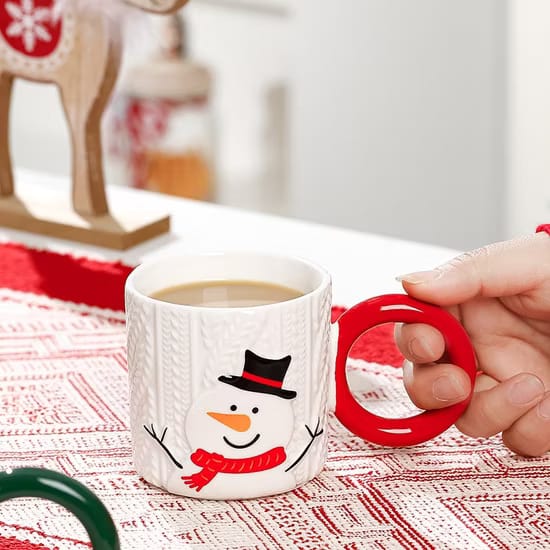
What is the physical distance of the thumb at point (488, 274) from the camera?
646 millimetres

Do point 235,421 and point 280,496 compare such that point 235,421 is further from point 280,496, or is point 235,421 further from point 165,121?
point 165,121

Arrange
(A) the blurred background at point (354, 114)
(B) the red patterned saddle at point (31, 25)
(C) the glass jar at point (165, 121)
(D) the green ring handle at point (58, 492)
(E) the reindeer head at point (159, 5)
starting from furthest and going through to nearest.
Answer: (C) the glass jar at point (165, 121)
(A) the blurred background at point (354, 114)
(B) the red patterned saddle at point (31, 25)
(E) the reindeer head at point (159, 5)
(D) the green ring handle at point (58, 492)

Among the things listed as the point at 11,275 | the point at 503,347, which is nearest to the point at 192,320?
the point at 503,347

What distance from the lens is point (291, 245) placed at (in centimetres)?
110

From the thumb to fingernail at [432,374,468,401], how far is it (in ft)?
0.17

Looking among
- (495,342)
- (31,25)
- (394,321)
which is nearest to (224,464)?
(394,321)

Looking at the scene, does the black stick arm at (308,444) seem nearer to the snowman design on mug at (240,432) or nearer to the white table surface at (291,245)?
the snowman design on mug at (240,432)

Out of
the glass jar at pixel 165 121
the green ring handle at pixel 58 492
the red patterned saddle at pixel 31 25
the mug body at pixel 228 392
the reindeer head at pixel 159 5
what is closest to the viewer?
the green ring handle at pixel 58 492

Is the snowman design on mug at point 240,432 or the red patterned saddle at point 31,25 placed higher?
the red patterned saddle at point 31,25

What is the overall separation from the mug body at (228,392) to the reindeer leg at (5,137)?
0.58 m

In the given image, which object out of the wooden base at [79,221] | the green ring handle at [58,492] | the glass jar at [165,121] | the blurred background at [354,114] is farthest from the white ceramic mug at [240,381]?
the glass jar at [165,121]

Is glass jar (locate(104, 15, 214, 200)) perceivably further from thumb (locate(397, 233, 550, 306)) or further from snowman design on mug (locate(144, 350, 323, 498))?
snowman design on mug (locate(144, 350, 323, 498))

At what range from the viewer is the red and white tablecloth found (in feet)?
1.87

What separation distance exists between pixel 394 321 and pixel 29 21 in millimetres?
612
